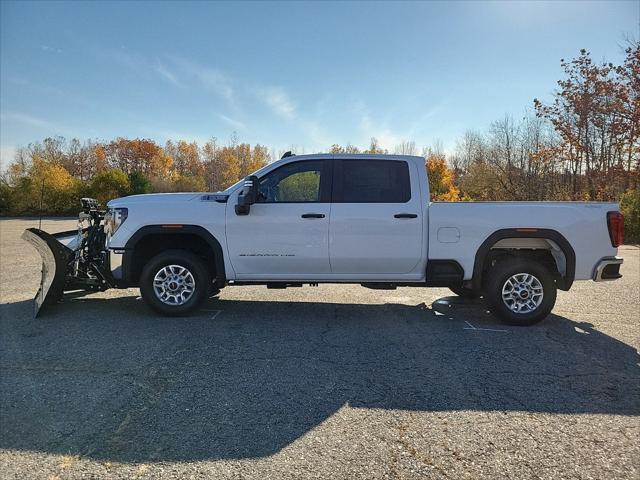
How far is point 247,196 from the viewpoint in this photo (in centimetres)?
536

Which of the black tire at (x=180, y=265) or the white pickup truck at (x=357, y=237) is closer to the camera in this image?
the white pickup truck at (x=357, y=237)

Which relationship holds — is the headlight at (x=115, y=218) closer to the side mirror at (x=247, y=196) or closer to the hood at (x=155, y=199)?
the hood at (x=155, y=199)

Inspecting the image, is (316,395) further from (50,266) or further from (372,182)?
(50,266)

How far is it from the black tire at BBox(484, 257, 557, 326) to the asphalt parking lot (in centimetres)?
17

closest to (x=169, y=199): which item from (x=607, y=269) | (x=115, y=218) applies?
(x=115, y=218)

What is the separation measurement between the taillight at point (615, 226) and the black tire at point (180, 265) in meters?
5.28

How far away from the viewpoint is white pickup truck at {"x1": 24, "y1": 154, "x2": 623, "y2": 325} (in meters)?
5.42

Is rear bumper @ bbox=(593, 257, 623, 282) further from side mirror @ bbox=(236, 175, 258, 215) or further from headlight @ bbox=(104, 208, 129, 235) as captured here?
headlight @ bbox=(104, 208, 129, 235)

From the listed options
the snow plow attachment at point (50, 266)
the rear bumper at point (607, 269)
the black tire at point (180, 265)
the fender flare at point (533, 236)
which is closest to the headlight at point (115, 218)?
the black tire at point (180, 265)

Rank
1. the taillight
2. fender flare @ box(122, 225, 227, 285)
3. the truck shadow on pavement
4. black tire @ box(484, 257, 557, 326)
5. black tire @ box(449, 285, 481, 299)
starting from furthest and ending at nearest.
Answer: black tire @ box(449, 285, 481, 299)
fender flare @ box(122, 225, 227, 285)
black tire @ box(484, 257, 557, 326)
the taillight
the truck shadow on pavement

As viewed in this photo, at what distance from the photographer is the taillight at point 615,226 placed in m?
5.34

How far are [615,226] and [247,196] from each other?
471 cm

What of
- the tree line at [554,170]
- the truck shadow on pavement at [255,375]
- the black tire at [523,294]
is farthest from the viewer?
the tree line at [554,170]

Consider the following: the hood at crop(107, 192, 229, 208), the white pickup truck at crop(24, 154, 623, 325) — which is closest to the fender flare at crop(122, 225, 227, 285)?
the white pickup truck at crop(24, 154, 623, 325)
